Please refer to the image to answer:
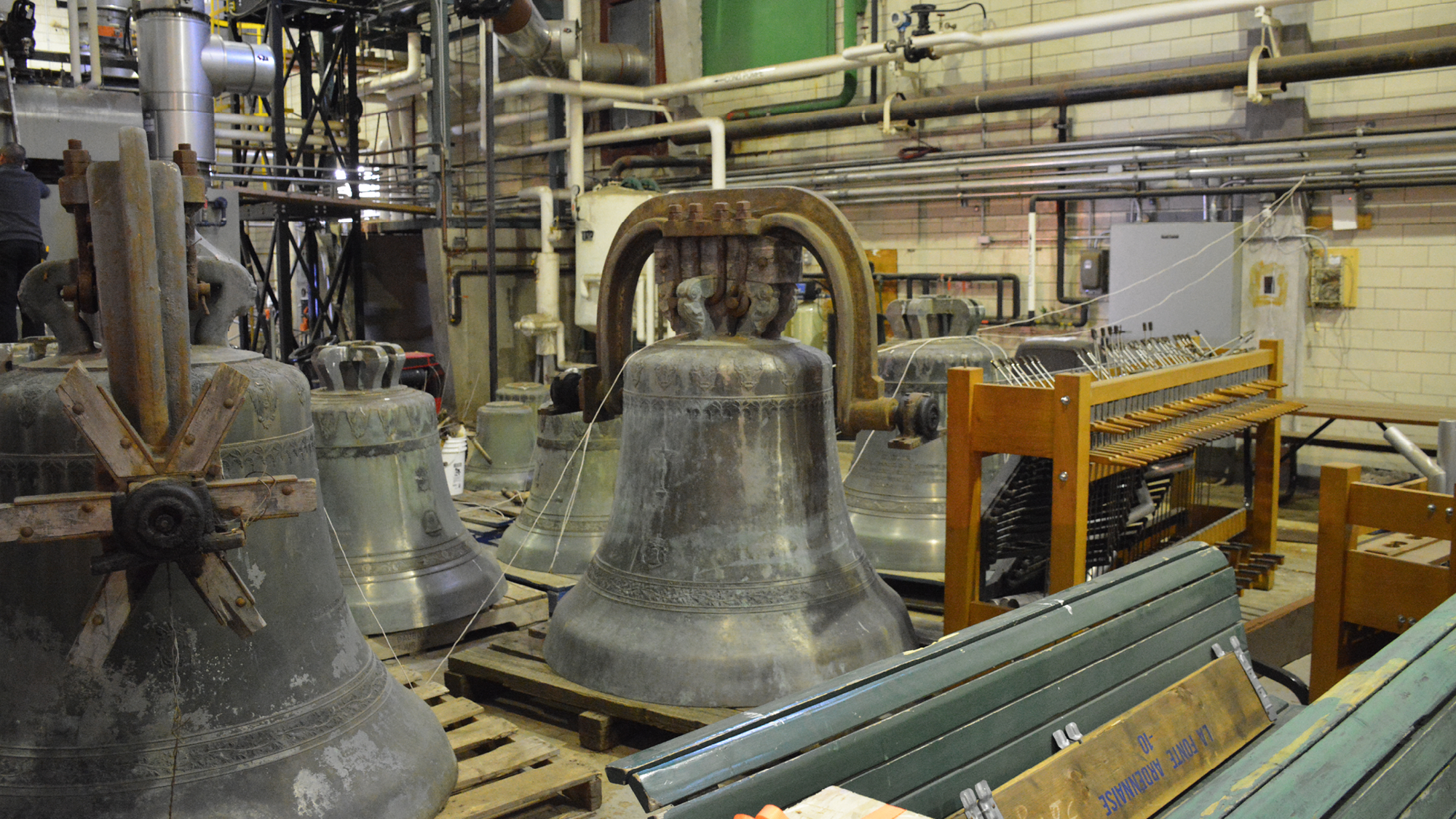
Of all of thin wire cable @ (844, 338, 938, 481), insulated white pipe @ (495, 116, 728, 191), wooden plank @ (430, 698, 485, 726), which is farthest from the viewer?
insulated white pipe @ (495, 116, 728, 191)

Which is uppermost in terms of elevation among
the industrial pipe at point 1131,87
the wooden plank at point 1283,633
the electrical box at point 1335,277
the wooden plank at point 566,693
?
the industrial pipe at point 1131,87

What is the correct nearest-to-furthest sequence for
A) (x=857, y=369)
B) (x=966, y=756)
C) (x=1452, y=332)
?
(x=966, y=756) < (x=857, y=369) < (x=1452, y=332)

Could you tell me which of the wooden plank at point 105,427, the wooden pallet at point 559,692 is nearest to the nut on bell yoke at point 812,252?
the wooden pallet at point 559,692

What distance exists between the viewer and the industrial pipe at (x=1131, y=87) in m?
7.55

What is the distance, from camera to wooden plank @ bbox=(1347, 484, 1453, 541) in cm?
369

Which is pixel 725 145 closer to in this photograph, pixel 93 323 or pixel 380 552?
pixel 380 552

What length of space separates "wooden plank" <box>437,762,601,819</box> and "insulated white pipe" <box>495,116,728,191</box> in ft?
27.5

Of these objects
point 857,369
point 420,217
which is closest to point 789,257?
point 857,369

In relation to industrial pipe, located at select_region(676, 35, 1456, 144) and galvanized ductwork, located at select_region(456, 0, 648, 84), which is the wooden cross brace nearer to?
industrial pipe, located at select_region(676, 35, 1456, 144)

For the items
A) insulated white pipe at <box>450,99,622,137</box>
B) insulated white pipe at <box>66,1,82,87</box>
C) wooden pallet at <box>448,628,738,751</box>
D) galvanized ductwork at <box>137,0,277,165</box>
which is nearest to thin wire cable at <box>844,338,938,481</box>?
wooden pallet at <box>448,628,738,751</box>

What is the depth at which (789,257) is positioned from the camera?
3.91 meters

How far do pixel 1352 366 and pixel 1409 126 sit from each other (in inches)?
68.8

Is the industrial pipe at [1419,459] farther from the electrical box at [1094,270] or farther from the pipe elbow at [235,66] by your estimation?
the pipe elbow at [235,66]

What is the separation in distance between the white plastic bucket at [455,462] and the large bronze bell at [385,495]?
2.77 m
